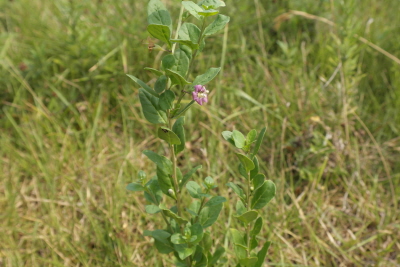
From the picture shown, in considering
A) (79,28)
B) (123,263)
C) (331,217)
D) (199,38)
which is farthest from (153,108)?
(79,28)

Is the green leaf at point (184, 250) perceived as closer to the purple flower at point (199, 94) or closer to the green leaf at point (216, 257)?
the green leaf at point (216, 257)

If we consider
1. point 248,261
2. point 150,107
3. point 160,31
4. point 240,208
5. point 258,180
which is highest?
point 160,31

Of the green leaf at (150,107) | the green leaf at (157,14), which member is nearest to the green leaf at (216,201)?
the green leaf at (150,107)

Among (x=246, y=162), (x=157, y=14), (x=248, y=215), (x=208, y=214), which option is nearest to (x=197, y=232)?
(x=208, y=214)

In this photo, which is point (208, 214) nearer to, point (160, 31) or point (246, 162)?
point (246, 162)

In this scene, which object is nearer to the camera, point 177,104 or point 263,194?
point 177,104

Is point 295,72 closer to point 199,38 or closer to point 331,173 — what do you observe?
point 331,173
